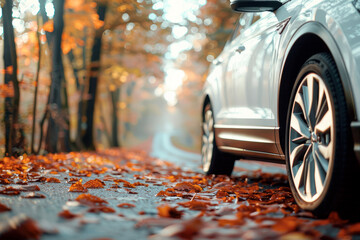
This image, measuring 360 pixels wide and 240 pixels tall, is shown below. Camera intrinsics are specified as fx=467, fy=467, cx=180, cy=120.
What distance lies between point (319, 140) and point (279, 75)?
857 millimetres

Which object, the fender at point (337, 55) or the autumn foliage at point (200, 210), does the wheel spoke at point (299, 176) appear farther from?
the fender at point (337, 55)

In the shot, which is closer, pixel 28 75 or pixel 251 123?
pixel 251 123

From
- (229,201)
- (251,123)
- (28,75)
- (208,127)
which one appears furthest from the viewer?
(28,75)

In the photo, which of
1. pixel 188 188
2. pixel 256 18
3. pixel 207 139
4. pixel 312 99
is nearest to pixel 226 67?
pixel 256 18

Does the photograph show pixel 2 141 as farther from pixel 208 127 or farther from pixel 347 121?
pixel 347 121

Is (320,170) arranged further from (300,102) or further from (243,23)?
(243,23)

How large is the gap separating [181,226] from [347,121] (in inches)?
46.6

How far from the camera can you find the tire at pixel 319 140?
2775 mm

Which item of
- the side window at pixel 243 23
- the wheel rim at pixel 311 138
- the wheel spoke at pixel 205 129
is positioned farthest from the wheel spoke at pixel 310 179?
the wheel spoke at pixel 205 129

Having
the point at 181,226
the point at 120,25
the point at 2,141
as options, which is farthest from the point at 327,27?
the point at 120,25

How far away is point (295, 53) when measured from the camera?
362 cm

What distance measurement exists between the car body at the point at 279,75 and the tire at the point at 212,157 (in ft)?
0.09

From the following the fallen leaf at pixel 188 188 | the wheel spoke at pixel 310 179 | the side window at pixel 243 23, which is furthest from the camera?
the side window at pixel 243 23

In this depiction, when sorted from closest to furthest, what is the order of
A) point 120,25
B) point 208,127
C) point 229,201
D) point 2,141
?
point 229,201, point 208,127, point 2,141, point 120,25
